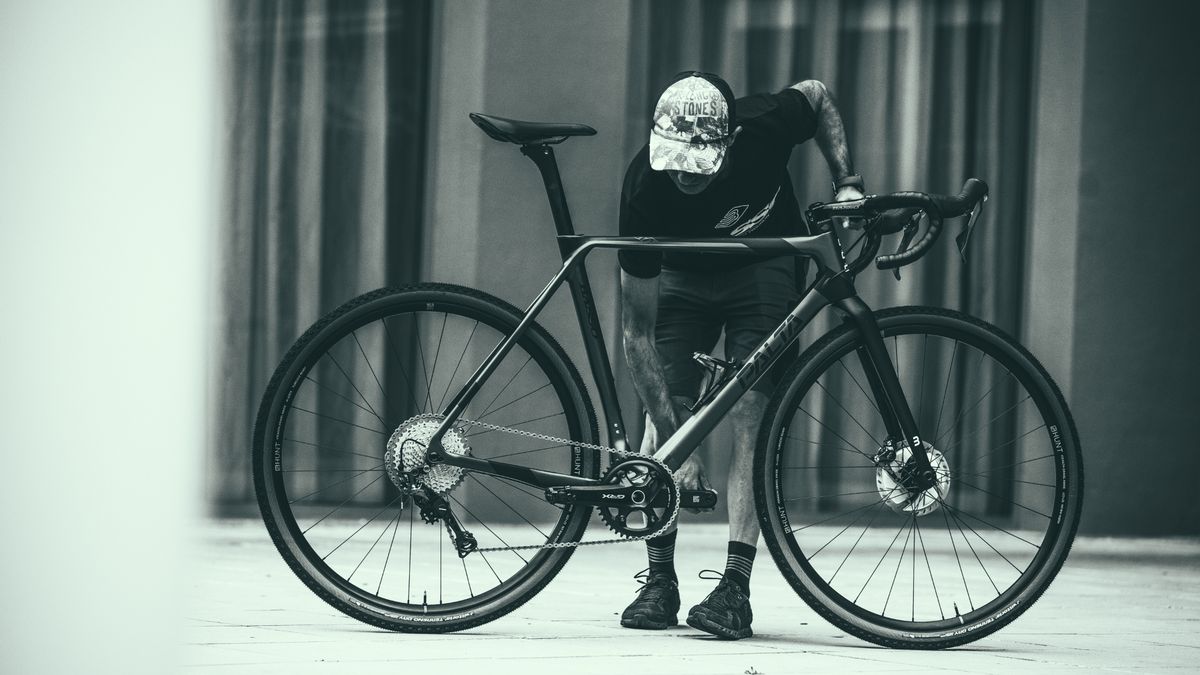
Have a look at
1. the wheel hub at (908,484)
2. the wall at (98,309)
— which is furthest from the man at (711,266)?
the wall at (98,309)

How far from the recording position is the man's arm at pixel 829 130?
417cm

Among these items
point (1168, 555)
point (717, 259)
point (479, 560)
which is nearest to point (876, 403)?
point (717, 259)

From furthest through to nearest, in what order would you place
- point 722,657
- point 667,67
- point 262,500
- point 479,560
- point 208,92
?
point 667,67
point 479,560
point 262,500
point 722,657
point 208,92

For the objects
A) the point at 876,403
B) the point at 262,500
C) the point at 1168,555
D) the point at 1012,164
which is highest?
the point at 1012,164

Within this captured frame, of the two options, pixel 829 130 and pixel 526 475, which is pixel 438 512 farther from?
pixel 829 130

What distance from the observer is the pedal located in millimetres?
3891

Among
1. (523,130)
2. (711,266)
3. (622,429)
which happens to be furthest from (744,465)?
(523,130)

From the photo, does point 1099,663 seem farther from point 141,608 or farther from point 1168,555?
point 1168,555

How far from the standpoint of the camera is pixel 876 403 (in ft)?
13.2

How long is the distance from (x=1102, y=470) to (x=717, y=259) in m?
3.94

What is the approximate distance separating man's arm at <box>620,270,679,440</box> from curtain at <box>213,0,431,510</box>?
328 cm

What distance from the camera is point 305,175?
718cm

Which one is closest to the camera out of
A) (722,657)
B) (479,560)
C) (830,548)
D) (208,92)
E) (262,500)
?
(208,92)

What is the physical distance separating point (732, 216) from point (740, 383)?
1.46ft
